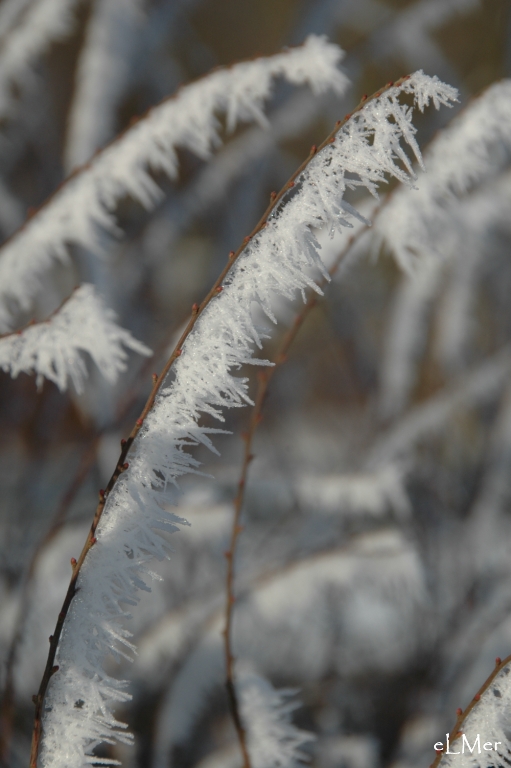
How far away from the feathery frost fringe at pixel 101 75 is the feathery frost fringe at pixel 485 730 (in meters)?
0.96

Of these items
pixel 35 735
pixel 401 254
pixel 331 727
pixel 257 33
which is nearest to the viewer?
pixel 35 735

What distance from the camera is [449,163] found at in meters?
0.42

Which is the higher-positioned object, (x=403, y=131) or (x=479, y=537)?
(x=403, y=131)

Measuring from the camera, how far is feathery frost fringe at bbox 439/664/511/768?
10.1 inches

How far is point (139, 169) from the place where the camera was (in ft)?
1.44

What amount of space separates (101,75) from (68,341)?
2.97ft

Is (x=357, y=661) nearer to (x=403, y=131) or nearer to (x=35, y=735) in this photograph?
(x=35, y=735)

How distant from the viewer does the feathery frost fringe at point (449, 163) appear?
1.30ft

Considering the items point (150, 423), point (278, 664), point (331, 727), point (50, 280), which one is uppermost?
point (50, 280)

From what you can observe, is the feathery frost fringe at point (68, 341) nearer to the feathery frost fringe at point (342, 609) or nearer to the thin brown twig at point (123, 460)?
the thin brown twig at point (123, 460)

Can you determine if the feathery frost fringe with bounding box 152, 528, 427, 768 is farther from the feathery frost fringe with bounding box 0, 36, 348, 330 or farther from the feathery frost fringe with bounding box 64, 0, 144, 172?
the feathery frost fringe with bounding box 64, 0, 144, 172

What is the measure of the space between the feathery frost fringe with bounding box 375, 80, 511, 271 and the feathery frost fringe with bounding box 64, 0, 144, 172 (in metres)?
0.70

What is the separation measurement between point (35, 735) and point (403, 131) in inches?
14.5

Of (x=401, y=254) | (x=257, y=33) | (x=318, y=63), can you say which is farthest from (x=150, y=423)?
(x=257, y=33)
